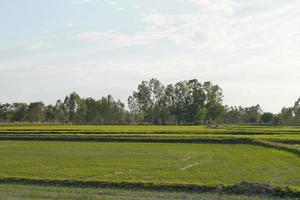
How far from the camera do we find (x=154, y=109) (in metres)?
147

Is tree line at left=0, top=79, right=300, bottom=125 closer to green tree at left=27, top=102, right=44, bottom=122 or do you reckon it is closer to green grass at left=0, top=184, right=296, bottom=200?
green tree at left=27, top=102, right=44, bottom=122

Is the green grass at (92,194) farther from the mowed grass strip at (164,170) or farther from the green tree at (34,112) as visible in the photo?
the green tree at (34,112)

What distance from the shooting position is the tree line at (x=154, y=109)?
144 m

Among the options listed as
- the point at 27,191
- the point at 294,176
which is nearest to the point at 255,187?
the point at 294,176

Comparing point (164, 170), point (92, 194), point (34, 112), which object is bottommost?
point (92, 194)

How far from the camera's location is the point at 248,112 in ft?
538

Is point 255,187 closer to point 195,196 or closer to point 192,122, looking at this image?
point 195,196

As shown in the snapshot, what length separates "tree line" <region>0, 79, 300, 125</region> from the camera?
143500 millimetres

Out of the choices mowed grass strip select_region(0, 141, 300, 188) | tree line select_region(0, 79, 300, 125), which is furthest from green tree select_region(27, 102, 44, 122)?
mowed grass strip select_region(0, 141, 300, 188)

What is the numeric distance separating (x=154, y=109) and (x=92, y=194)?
13157cm

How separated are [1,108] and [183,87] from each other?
195ft

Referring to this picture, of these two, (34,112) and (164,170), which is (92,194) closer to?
(164,170)

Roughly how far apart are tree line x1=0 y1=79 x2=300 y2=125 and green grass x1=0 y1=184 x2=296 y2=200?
399 ft

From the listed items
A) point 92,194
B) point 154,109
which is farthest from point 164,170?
point 154,109
